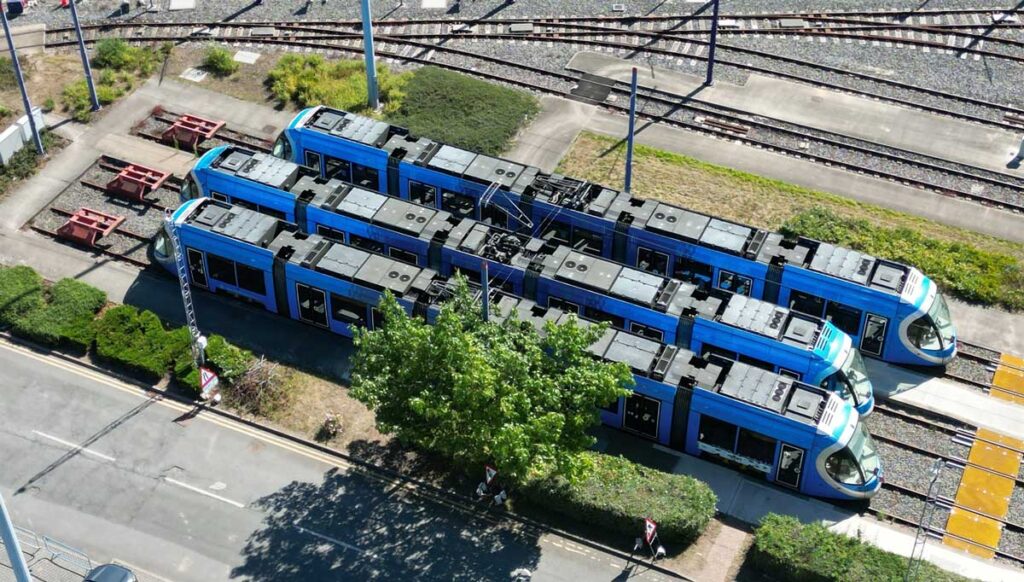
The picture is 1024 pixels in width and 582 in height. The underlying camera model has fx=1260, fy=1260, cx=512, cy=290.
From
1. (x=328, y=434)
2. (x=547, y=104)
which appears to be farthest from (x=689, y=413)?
(x=547, y=104)

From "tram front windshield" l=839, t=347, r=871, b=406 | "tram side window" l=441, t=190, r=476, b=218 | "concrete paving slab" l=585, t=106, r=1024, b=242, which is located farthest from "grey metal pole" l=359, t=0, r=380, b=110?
"tram front windshield" l=839, t=347, r=871, b=406

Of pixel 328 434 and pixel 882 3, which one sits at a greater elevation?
pixel 882 3

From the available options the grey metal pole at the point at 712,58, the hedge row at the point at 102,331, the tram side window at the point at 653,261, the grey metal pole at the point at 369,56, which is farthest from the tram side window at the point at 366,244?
the grey metal pole at the point at 712,58

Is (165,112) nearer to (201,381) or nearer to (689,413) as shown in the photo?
(201,381)

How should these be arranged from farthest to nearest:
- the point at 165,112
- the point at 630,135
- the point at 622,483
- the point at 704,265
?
the point at 165,112 → the point at 630,135 → the point at 704,265 → the point at 622,483

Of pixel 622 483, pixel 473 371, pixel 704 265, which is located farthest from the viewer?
pixel 704 265

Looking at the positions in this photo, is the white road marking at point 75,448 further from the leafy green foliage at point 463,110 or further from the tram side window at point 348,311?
the leafy green foliage at point 463,110
